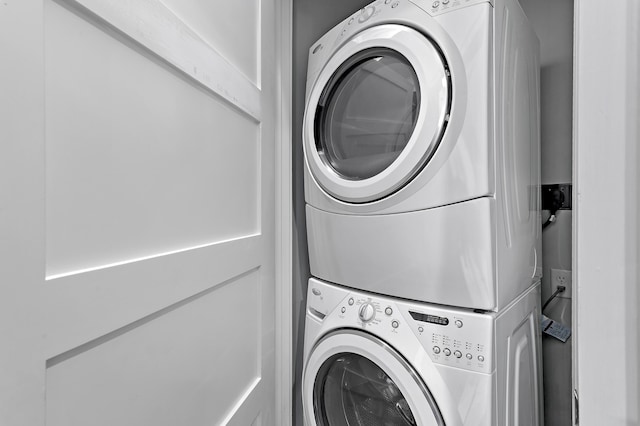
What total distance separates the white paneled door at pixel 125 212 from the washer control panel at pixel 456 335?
53 centimetres

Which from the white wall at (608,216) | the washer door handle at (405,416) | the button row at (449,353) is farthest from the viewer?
the washer door handle at (405,416)

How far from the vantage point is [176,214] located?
2.64 ft

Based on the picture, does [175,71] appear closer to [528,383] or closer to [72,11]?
[72,11]

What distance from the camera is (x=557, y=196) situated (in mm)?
1442

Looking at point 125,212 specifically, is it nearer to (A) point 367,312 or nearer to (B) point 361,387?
(A) point 367,312

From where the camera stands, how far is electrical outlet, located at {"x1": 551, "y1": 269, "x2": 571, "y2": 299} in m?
1.43

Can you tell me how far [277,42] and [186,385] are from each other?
122 cm

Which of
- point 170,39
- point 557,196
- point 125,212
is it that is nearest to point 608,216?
point 125,212

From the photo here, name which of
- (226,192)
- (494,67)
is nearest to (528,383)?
(494,67)

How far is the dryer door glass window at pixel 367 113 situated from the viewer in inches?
43.0

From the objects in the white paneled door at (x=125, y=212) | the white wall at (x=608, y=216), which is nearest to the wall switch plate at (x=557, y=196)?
the white paneled door at (x=125, y=212)

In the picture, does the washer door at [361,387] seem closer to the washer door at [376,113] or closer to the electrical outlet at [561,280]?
the washer door at [376,113]

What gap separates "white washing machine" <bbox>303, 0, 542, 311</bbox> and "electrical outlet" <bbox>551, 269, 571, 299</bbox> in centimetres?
21

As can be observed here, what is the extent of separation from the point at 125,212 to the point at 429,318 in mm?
797
